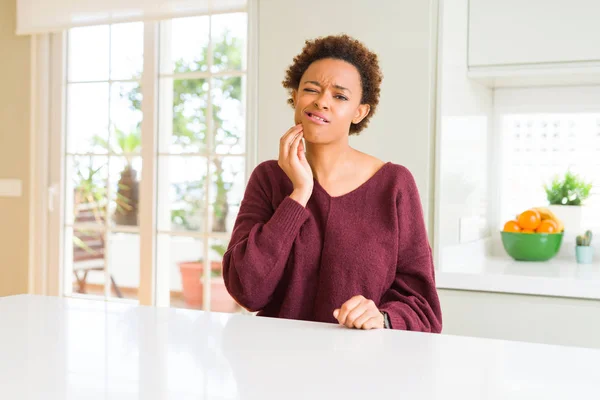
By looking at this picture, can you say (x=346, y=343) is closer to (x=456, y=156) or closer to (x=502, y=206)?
(x=456, y=156)

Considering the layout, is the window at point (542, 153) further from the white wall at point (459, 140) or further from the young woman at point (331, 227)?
the young woman at point (331, 227)

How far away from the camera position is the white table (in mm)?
740

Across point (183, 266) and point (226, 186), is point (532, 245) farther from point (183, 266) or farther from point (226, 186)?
point (226, 186)

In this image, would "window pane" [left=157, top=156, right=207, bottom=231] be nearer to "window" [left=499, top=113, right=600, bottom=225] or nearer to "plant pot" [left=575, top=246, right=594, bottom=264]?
"window" [left=499, top=113, right=600, bottom=225]

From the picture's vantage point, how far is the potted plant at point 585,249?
8.44 feet

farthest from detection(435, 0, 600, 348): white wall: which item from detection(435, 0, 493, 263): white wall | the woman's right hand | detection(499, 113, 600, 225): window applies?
the woman's right hand

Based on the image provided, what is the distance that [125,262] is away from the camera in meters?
7.34

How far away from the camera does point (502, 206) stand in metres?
2.87

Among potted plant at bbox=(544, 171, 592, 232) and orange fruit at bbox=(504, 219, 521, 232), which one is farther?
potted plant at bbox=(544, 171, 592, 232)

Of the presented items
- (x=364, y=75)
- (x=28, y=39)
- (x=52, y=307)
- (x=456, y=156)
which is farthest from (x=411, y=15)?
(x=28, y=39)

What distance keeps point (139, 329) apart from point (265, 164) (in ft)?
2.02

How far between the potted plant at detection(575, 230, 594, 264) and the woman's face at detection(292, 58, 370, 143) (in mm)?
1467

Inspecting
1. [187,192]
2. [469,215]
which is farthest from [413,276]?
[187,192]

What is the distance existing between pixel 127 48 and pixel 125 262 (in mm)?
2183
